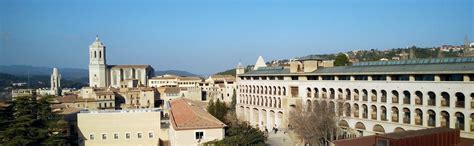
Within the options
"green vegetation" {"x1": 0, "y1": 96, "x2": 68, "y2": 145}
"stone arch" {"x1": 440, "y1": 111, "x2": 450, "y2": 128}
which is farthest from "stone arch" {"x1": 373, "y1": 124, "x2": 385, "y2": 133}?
"green vegetation" {"x1": 0, "y1": 96, "x2": 68, "y2": 145}

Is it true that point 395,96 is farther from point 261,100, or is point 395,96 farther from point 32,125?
point 32,125

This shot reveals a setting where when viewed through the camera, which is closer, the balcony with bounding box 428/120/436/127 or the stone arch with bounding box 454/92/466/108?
the stone arch with bounding box 454/92/466/108

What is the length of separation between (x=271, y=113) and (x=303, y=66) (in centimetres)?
850

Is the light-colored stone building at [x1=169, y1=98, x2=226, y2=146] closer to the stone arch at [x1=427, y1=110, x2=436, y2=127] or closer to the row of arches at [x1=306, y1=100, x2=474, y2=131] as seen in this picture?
the row of arches at [x1=306, y1=100, x2=474, y2=131]

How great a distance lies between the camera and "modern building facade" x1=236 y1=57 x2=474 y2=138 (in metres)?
29.9

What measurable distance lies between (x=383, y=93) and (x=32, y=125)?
29.1 m

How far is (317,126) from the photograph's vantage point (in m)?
34.9

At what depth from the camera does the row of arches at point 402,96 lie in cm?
2991

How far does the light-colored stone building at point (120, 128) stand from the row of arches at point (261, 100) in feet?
66.5

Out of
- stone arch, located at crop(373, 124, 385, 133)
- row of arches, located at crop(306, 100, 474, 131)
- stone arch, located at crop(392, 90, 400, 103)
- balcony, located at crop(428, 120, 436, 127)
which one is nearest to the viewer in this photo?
row of arches, located at crop(306, 100, 474, 131)

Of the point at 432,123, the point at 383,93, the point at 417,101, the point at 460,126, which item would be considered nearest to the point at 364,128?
the point at 383,93

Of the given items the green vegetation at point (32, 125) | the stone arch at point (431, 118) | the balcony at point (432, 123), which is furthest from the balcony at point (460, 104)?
the green vegetation at point (32, 125)

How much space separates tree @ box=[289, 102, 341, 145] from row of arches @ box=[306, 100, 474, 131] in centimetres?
→ 144

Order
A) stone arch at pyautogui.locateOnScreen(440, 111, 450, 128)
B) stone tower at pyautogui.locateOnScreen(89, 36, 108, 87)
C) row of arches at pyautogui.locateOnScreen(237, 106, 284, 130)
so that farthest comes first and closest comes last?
stone tower at pyautogui.locateOnScreen(89, 36, 108, 87)
row of arches at pyautogui.locateOnScreen(237, 106, 284, 130)
stone arch at pyautogui.locateOnScreen(440, 111, 450, 128)
